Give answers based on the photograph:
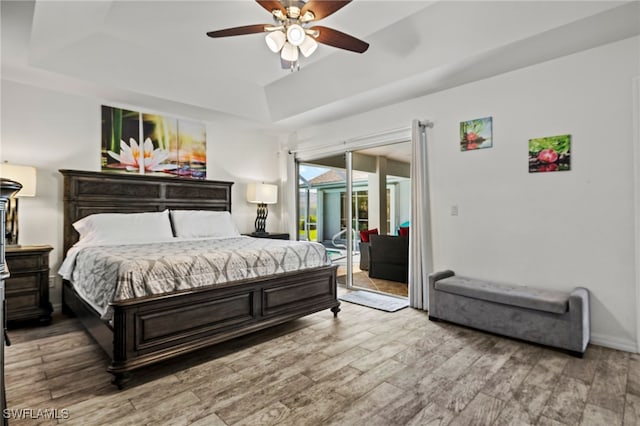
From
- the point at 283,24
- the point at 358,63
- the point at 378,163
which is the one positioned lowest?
the point at 378,163

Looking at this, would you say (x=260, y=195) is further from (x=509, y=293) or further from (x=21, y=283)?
(x=509, y=293)

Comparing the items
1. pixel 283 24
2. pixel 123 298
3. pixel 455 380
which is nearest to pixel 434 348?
pixel 455 380

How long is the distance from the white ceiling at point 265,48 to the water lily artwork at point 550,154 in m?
0.76

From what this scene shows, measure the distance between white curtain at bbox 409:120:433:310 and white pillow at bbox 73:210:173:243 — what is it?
2.95 meters

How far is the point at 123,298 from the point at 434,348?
240cm

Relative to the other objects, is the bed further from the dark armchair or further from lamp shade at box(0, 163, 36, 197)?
the dark armchair

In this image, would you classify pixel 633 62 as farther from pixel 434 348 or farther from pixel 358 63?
pixel 434 348

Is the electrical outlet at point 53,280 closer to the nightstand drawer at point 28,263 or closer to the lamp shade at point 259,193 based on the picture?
the nightstand drawer at point 28,263

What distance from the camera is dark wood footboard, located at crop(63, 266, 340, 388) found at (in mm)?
2154

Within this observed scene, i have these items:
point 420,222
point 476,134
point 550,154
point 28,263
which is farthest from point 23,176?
point 550,154

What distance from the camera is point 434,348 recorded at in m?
2.76

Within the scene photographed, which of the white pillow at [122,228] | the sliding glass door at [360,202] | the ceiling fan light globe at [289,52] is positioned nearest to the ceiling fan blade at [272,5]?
the ceiling fan light globe at [289,52]

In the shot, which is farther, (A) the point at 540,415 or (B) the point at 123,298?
(B) the point at 123,298

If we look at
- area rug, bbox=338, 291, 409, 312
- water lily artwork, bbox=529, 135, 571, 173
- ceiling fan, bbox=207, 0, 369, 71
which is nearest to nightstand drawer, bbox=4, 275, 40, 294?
ceiling fan, bbox=207, 0, 369, 71
